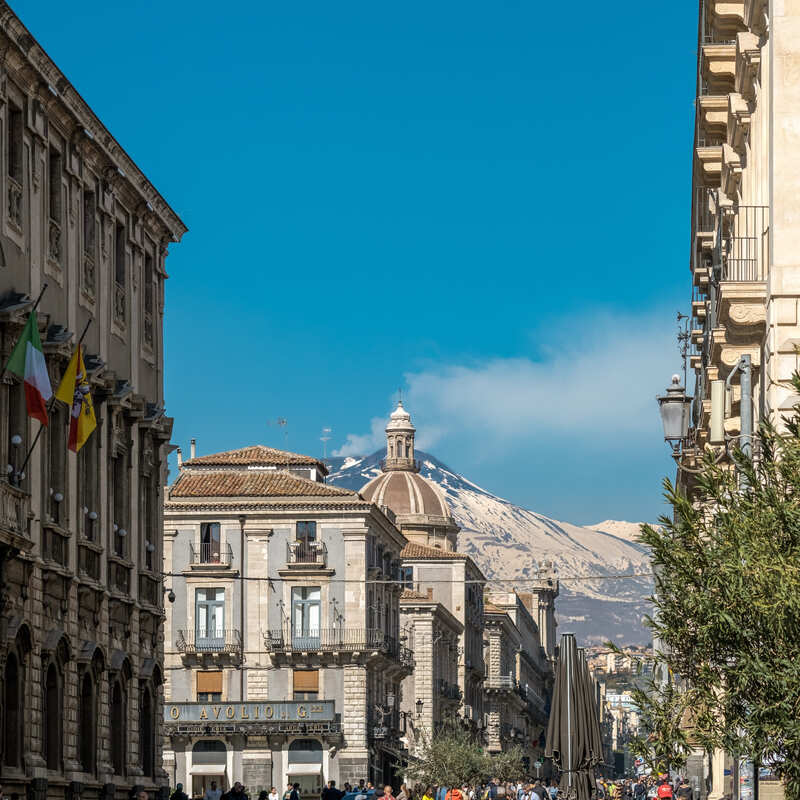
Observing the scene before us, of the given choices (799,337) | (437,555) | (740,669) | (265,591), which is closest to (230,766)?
(265,591)

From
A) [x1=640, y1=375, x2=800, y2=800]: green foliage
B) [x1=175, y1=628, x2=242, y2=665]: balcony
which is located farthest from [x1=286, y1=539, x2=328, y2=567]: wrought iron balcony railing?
[x1=640, y1=375, x2=800, y2=800]: green foliage

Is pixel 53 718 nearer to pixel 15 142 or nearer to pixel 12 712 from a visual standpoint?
pixel 12 712

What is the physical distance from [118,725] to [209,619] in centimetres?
3799

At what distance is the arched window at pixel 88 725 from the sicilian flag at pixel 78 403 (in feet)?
16.7

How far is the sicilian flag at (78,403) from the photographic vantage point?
3042 cm

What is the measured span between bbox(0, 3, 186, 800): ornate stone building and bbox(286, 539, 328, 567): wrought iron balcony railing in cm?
3362

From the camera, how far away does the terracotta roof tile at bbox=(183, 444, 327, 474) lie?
265 feet

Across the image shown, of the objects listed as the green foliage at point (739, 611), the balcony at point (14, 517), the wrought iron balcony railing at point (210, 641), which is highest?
the balcony at point (14, 517)

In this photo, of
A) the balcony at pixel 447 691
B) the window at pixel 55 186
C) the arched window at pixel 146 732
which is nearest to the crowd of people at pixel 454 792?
the arched window at pixel 146 732

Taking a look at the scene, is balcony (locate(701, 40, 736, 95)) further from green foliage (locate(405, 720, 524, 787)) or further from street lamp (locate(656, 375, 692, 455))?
green foliage (locate(405, 720, 524, 787))

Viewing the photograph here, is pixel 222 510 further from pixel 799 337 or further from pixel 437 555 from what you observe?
pixel 799 337

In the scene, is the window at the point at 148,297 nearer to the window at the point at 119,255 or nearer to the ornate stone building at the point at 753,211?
the window at the point at 119,255

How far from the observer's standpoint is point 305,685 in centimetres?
7625

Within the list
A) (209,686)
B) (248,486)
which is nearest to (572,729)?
(209,686)
